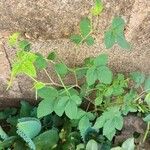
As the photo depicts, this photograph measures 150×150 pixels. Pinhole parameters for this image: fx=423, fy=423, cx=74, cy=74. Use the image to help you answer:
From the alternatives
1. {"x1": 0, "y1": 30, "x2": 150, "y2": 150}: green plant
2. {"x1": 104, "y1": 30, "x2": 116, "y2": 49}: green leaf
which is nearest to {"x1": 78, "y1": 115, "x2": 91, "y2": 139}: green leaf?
{"x1": 0, "y1": 30, "x2": 150, "y2": 150}: green plant

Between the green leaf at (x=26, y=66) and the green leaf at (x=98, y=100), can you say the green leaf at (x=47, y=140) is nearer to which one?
the green leaf at (x=98, y=100)

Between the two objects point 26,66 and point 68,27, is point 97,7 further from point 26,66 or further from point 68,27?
point 26,66

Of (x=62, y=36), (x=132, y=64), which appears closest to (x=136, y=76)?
(x=132, y=64)

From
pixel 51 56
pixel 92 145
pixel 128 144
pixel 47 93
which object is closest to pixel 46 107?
pixel 47 93

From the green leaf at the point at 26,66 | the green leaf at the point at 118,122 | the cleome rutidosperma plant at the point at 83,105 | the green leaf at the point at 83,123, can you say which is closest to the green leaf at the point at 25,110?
the cleome rutidosperma plant at the point at 83,105

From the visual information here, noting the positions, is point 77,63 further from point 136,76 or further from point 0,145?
point 0,145

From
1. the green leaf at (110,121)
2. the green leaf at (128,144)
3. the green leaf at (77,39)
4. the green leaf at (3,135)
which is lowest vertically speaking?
the green leaf at (3,135)
